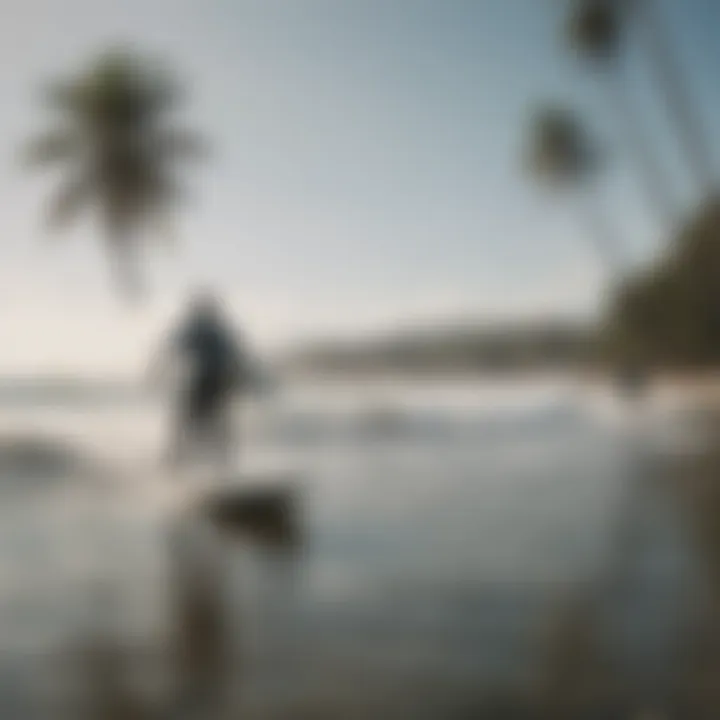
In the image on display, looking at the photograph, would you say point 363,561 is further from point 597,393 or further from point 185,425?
point 597,393

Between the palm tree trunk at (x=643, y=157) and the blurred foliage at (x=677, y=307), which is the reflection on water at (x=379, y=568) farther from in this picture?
the palm tree trunk at (x=643, y=157)

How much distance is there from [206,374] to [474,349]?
1022mm

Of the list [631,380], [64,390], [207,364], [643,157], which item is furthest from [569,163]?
[64,390]

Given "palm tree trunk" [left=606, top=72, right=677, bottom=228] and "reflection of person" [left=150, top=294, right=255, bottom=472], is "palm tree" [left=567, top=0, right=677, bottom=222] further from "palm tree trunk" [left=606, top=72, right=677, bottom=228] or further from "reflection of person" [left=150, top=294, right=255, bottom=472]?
"reflection of person" [left=150, top=294, right=255, bottom=472]

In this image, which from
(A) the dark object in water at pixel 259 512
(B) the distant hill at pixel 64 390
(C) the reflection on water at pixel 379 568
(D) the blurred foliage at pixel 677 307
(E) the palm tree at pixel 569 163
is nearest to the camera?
(C) the reflection on water at pixel 379 568

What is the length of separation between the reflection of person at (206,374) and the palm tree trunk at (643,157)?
1627 mm

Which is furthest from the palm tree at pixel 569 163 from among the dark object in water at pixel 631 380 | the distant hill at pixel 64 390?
the distant hill at pixel 64 390

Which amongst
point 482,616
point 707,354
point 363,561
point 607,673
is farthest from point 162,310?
point 707,354

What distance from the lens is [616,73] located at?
8.41 ft

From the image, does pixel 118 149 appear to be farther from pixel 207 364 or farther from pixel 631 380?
pixel 631 380

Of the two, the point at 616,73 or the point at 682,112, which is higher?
the point at 616,73

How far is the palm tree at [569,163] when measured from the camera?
2.34m

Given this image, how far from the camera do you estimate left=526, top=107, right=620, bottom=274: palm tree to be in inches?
92.2

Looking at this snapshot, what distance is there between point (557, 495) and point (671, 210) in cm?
118
